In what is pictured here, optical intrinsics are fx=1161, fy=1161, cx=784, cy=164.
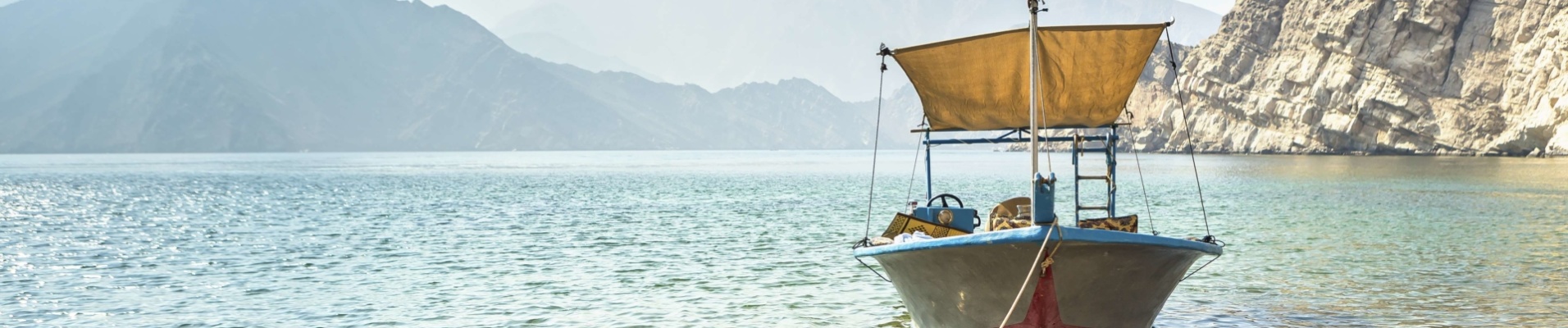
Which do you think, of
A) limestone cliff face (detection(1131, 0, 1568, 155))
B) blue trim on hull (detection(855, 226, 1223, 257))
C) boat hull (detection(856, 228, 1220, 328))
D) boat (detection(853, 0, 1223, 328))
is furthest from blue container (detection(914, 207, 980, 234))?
limestone cliff face (detection(1131, 0, 1568, 155))

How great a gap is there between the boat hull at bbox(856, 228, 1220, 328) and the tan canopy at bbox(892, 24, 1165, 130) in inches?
190

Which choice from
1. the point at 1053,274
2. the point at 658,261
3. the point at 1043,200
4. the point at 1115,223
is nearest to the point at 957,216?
the point at 1115,223

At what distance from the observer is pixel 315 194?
66.0 m

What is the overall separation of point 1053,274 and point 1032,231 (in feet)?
2.76

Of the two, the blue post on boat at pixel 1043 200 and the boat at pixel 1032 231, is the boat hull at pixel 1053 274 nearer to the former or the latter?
the boat at pixel 1032 231

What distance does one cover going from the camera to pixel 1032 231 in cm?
1179

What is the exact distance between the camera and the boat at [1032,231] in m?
12.3

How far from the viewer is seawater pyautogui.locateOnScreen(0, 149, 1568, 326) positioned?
1814cm

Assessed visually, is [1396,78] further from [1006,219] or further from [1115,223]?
[1006,219]

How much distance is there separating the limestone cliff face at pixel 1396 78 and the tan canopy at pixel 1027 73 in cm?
9464

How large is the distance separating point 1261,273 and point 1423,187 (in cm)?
3980

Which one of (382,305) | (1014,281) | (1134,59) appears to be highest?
(1134,59)

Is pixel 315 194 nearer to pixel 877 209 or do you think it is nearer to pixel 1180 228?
pixel 877 209

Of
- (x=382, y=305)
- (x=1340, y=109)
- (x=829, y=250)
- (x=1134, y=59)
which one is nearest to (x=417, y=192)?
(x=829, y=250)
